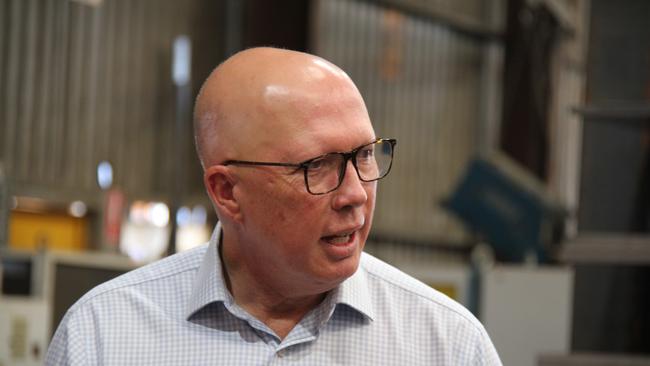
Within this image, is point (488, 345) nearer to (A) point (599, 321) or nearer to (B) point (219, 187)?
(B) point (219, 187)

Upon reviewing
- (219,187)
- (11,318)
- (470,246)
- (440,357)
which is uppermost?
(219,187)

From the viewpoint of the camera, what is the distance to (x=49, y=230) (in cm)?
1390

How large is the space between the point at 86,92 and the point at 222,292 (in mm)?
12532

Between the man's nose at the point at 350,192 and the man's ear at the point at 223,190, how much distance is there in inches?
7.0

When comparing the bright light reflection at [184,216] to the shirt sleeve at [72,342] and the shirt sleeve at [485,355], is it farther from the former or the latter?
the shirt sleeve at [485,355]

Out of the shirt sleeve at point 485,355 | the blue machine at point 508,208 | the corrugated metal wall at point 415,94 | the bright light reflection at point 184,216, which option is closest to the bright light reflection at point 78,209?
the bright light reflection at point 184,216

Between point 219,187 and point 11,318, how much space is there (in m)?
3.77

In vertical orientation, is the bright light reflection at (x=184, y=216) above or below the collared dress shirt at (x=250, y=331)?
below

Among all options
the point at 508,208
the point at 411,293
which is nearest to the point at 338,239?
the point at 411,293

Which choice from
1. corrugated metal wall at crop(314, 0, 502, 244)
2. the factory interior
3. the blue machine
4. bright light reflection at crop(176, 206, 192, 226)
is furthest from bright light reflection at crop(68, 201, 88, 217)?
the blue machine

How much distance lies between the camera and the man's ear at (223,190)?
178cm

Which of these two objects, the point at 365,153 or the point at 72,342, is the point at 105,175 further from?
the point at 365,153

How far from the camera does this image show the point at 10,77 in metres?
13.1

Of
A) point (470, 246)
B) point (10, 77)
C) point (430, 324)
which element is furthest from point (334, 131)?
point (470, 246)
